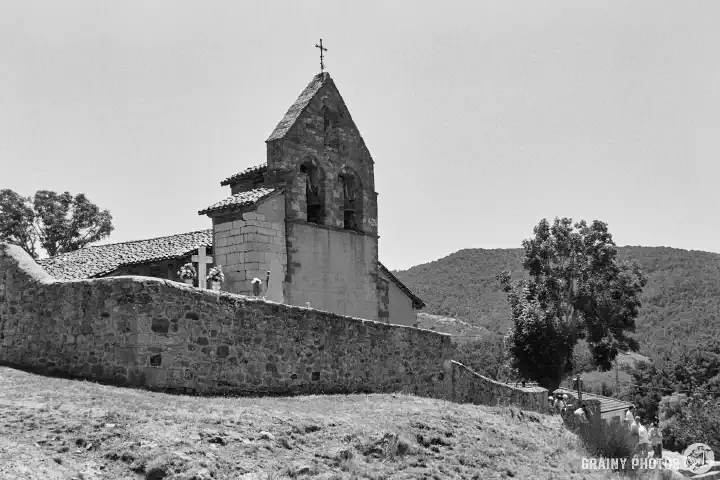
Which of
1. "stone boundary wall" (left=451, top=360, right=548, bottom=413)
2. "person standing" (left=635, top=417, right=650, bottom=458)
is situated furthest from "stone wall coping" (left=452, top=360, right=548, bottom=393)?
"person standing" (left=635, top=417, right=650, bottom=458)

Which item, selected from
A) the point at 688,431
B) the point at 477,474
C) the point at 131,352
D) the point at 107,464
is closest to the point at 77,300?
the point at 131,352

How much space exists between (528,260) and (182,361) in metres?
28.8

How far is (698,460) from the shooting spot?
1964 cm

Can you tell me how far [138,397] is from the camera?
12266mm

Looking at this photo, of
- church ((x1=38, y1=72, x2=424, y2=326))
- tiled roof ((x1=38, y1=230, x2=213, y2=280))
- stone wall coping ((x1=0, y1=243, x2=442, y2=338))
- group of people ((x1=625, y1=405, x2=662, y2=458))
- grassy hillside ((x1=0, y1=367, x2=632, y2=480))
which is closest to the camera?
grassy hillside ((x1=0, y1=367, x2=632, y2=480))

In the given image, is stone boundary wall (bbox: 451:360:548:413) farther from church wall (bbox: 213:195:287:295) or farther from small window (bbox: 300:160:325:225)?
small window (bbox: 300:160:325:225)

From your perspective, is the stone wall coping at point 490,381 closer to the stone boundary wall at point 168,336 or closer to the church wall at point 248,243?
the stone boundary wall at point 168,336

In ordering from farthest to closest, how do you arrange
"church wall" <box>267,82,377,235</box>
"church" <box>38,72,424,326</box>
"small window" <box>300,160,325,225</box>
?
"small window" <box>300,160,325,225</box> < "church wall" <box>267,82,377,235</box> < "church" <box>38,72,424,326</box>

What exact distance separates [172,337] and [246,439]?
11.3 ft

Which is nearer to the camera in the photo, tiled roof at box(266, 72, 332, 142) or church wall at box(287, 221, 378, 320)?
church wall at box(287, 221, 378, 320)

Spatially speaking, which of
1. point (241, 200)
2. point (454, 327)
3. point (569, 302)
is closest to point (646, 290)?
point (454, 327)

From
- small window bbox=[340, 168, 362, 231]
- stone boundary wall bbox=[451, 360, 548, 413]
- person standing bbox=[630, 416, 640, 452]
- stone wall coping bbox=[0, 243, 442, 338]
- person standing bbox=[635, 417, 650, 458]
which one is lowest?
person standing bbox=[635, 417, 650, 458]

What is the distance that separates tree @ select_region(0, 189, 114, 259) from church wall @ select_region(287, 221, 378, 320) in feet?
93.2

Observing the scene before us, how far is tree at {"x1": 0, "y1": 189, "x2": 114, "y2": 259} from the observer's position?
45719 millimetres
